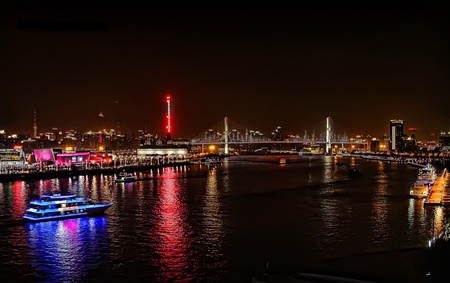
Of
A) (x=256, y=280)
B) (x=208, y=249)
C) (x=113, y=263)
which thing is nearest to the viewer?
(x=256, y=280)

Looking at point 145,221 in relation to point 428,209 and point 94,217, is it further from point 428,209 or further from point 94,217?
point 428,209

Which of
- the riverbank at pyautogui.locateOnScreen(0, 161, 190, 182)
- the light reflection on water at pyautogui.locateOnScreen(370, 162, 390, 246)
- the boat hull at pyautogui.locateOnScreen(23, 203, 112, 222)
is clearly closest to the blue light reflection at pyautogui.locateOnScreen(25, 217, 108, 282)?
the boat hull at pyautogui.locateOnScreen(23, 203, 112, 222)

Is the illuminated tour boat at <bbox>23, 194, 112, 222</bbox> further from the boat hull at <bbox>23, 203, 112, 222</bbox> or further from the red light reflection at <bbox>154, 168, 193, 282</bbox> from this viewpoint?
the red light reflection at <bbox>154, 168, 193, 282</bbox>

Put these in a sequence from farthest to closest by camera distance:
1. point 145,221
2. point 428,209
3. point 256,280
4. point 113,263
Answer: point 428,209
point 145,221
point 113,263
point 256,280

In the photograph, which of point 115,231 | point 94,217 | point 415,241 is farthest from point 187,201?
point 415,241

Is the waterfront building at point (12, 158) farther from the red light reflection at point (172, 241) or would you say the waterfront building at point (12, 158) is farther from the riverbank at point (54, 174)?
the red light reflection at point (172, 241)

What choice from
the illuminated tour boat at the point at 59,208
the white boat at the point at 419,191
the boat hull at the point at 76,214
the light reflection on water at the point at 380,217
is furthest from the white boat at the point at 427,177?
the illuminated tour boat at the point at 59,208

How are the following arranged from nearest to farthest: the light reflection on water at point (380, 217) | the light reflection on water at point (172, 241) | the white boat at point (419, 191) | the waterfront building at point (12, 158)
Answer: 1. the light reflection on water at point (172, 241)
2. the light reflection on water at point (380, 217)
3. the white boat at point (419, 191)
4. the waterfront building at point (12, 158)

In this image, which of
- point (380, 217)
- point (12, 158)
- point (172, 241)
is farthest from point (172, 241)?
point (12, 158)
